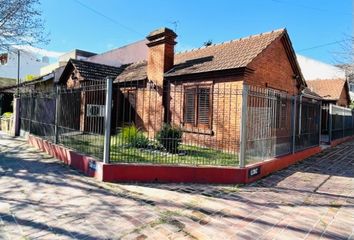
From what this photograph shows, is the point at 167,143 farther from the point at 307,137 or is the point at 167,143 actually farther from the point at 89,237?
the point at 307,137

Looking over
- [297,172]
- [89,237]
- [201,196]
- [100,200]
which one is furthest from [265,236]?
[297,172]

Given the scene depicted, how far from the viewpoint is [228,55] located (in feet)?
41.3

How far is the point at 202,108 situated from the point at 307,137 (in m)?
4.44

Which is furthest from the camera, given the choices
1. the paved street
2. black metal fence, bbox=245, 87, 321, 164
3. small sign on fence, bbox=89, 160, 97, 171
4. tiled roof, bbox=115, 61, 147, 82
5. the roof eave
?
tiled roof, bbox=115, 61, 147, 82

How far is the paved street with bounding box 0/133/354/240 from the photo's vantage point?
14.4ft

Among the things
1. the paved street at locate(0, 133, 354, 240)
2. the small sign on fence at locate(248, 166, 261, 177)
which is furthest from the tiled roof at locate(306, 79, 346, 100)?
the small sign on fence at locate(248, 166, 261, 177)

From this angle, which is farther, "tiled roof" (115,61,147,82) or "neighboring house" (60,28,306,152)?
"tiled roof" (115,61,147,82)

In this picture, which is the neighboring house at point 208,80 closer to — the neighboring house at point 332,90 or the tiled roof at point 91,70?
the tiled roof at point 91,70

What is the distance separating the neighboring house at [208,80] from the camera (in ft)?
36.3

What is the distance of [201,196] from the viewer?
20.2ft

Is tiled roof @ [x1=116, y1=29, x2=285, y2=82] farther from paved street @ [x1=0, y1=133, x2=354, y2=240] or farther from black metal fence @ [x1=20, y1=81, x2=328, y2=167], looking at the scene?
paved street @ [x1=0, y1=133, x2=354, y2=240]

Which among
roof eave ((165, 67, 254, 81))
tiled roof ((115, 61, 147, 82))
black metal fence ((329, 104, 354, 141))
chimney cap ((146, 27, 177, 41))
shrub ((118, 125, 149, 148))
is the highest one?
chimney cap ((146, 27, 177, 41))

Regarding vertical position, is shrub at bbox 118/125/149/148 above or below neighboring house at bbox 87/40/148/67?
below

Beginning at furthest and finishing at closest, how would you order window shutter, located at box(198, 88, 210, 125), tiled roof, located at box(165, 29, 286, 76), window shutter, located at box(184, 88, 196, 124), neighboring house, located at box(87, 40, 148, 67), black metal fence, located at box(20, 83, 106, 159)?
1. neighboring house, located at box(87, 40, 148, 67)
2. window shutter, located at box(184, 88, 196, 124)
3. window shutter, located at box(198, 88, 210, 125)
4. tiled roof, located at box(165, 29, 286, 76)
5. black metal fence, located at box(20, 83, 106, 159)
